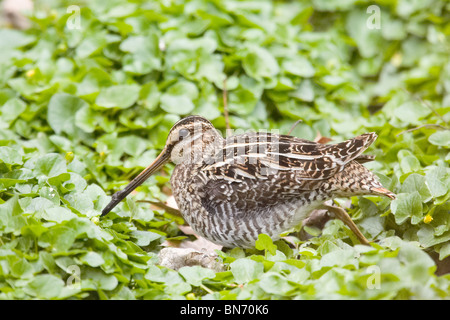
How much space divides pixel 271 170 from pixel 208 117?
1.60 metres

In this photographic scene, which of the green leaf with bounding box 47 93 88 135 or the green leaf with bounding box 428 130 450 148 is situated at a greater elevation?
the green leaf with bounding box 47 93 88 135

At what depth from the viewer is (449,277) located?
143 inches

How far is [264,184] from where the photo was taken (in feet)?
14.0

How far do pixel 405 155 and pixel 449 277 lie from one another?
163cm

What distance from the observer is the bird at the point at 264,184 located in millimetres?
4246

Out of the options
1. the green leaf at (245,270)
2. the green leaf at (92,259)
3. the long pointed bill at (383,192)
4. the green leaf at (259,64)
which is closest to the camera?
the green leaf at (92,259)

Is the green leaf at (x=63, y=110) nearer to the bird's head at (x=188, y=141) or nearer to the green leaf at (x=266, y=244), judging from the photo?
the bird's head at (x=188, y=141)

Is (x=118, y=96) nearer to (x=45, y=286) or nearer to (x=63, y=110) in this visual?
(x=63, y=110)

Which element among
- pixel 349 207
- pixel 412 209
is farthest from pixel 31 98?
pixel 412 209

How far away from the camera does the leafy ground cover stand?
368 centimetres

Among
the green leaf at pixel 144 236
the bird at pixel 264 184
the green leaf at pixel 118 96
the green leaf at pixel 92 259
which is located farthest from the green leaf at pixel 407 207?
the green leaf at pixel 118 96

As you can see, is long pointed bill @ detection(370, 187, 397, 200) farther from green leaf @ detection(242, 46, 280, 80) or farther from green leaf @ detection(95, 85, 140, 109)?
green leaf @ detection(95, 85, 140, 109)

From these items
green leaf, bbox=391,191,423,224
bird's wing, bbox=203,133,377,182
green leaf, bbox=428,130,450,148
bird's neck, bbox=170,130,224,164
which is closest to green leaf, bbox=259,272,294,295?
bird's wing, bbox=203,133,377,182

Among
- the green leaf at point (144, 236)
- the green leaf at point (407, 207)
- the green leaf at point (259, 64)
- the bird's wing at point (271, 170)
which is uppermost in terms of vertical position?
the green leaf at point (259, 64)
